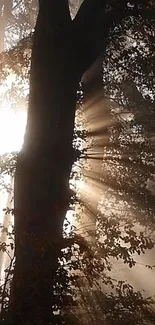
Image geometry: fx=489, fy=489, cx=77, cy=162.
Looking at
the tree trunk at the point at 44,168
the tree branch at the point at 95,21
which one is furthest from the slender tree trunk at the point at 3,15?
the tree trunk at the point at 44,168

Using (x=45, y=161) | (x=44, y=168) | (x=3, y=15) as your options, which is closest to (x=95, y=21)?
(x=45, y=161)

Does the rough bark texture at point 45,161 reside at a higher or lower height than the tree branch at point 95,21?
lower

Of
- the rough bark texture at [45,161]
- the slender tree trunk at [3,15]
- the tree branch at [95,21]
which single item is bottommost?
the rough bark texture at [45,161]

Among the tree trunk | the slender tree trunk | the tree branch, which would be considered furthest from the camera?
the slender tree trunk

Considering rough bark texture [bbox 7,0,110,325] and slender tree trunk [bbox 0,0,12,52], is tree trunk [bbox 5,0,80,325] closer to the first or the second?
rough bark texture [bbox 7,0,110,325]

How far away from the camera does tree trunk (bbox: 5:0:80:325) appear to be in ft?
22.7

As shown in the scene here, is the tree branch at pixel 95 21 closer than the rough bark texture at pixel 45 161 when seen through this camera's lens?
No

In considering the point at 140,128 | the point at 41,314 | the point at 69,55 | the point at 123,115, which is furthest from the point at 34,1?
the point at 41,314

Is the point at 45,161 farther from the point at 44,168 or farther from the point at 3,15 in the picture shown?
the point at 3,15

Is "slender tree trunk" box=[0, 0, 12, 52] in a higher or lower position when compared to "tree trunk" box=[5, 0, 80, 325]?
higher

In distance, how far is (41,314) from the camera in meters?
6.73

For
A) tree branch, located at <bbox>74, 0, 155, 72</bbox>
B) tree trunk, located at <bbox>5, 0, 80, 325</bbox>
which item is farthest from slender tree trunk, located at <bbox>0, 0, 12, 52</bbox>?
tree trunk, located at <bbox>5, 0, 80, 325</bbox>

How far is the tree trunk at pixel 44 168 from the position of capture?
6.93 m

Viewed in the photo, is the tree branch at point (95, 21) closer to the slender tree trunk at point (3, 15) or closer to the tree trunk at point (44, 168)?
the tree trunk at point (44, 168)
